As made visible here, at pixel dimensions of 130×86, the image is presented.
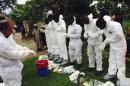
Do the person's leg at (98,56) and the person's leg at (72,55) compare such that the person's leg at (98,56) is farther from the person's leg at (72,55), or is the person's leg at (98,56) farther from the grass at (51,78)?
the person's leg at (72,55)

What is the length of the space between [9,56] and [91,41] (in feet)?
12.5

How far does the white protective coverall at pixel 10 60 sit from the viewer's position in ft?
23.7

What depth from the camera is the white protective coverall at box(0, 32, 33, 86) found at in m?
7.22

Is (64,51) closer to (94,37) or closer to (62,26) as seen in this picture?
(62,26)

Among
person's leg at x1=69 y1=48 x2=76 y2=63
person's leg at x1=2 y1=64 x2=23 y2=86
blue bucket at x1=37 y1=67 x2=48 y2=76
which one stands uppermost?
person's leg at x1=2 y1=64 x2=23 y2=86

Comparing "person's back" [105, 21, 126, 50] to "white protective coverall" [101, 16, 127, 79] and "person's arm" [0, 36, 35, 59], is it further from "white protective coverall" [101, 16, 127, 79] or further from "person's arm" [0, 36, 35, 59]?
"person's arm" [0, 36, 35, 59]

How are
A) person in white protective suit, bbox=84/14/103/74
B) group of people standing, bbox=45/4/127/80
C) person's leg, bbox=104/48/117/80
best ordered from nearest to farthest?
1. group of people standing, bbox=45/4/127/80
2. person's leg, bbox=104/48/117/80
3. person in white protective suit, bbox=84/14/103/74

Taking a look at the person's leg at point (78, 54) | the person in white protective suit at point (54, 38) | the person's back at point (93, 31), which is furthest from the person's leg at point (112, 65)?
the person in white protective suit at point (54, 38)

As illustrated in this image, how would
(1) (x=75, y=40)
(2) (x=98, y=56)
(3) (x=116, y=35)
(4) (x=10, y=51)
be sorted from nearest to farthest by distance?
1. (4) (x=10, y=51)
2. (3) (x=116, y=35)
3. (2) (x=98, y=56)
4. (1) (x=75, y=40)

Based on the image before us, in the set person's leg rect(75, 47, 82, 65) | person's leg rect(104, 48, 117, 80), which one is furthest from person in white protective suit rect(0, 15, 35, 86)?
person's leg rect(75, 47, 82, 65)

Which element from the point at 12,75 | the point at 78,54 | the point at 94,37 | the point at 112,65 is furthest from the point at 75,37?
the point at 12,75

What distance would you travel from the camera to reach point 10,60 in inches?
293

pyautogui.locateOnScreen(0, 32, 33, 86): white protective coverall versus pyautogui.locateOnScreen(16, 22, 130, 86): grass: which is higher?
pyautogui.locateOnScreen(0, 32, 33, 86): white protective coverall

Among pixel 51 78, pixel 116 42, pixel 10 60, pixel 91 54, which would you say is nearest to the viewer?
pixel 10 60
